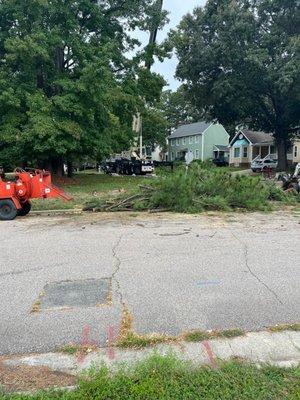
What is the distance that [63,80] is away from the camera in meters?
22.0

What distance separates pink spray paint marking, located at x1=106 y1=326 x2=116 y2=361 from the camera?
3.37m

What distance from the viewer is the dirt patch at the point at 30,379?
295cm

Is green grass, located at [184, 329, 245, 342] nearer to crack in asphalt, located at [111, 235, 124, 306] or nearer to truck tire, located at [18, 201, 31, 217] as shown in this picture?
crack in asphalt, located at [111, 235, 124, 306]

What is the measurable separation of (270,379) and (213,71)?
106ft

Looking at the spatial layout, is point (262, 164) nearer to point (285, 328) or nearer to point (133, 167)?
point (133, 167)

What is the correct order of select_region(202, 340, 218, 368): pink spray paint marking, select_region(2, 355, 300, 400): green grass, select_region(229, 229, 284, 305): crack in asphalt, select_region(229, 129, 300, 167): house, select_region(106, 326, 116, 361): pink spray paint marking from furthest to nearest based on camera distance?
select_region(229, 129, 300, 167): house < select_region(229, 229, 284, 305): crack in asphalt < select_region(106, 326, 116, 361): pink spray paint marking < select_region(202, 340, 218, 368): pink spray paint marking < select_region(2, 355, 300, 400): green grass

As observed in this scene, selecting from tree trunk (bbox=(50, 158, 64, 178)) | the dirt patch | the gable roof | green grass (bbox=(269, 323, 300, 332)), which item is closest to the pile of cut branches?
green grass (bbox=(269, 323, 300, 332))

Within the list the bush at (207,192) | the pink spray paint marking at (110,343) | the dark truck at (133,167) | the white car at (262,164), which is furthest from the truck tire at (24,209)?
the white car at (262,164)

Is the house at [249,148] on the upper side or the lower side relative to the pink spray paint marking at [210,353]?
upper

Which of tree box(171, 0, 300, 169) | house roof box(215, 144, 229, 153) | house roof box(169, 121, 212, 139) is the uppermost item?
tree box(171, 0, 300, 169)

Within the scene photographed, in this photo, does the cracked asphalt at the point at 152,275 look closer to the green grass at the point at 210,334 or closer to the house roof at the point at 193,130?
the green grass at the point at 210,334

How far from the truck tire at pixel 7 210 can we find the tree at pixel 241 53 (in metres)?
21.4

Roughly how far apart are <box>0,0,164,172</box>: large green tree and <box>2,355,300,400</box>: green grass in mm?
18040

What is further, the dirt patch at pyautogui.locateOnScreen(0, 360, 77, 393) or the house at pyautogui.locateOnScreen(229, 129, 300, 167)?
the house at pyautogui.locateOnScreen(229, 129, 300, 167)
